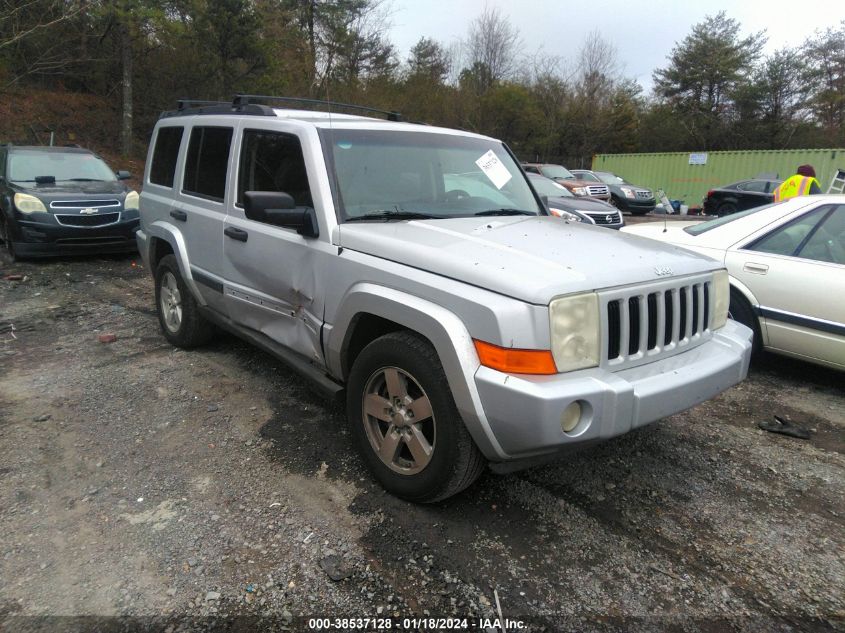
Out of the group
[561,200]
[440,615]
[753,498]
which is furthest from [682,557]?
[561,200]

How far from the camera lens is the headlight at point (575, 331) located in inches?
90.0

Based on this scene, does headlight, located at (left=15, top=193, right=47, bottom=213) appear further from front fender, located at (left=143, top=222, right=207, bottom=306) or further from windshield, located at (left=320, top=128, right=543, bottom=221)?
windshield, located at (left=320, top=128, right=543, bottom=221)

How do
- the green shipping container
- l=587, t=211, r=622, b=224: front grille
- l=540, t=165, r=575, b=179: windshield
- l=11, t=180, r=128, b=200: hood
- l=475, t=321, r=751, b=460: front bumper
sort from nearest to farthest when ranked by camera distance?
l=475, t=321, r=751, b=460: front bumper < l=11, t=180, r=128, b=200: hood < l=587, t=211, r=622, b=224: front grille < l=540, t=165, r=575, b=179: windshield < the green shipping container

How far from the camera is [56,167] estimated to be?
911 centimetres

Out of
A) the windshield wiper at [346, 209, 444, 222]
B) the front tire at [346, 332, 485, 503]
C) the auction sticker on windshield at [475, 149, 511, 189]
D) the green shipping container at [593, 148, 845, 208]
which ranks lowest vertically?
the front tire at [346, 332, 485, 503]

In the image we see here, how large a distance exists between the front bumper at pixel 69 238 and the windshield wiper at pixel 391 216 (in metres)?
6.73

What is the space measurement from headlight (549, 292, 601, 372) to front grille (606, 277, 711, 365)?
0.09 meters

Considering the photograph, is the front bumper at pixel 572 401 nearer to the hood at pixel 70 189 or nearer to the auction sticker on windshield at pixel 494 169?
the auction sticker on windshield at pixel 494 169

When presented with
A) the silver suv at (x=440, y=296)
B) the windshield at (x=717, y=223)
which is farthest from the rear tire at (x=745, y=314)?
the silver suv at (x=440, y=296)

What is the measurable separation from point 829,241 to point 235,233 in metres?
4.30

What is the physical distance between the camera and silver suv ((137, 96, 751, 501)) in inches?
90.5

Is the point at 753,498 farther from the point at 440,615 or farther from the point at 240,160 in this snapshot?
the point at 240,160

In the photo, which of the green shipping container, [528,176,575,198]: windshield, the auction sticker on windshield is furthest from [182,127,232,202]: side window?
the green shipping container

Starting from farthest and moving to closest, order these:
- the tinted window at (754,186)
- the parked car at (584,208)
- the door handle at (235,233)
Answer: the tinted window at (754,186) → the parked car at (584,208) → the door handle at (235,233)
